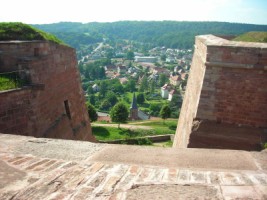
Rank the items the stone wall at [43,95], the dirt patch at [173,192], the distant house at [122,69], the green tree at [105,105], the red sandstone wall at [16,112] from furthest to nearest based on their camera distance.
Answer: the distant house at [122,69] → the green tree at [105,105] → the stone wall at [43,95] → the red sandstone wall at [16,112] → the dirt patch at [173,192]

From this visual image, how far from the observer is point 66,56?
32.6 feet

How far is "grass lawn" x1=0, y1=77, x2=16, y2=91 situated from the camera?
6495mm

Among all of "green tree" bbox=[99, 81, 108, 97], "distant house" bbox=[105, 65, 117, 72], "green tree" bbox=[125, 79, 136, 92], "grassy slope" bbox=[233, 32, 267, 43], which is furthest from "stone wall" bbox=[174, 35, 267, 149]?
"distant house" bbox=[105, 65, 117, 72]

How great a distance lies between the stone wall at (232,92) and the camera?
6953mm

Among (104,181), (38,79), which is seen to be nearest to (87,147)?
(104,181)

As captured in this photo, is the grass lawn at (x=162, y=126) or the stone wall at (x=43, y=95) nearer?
the stone wall at (x=43, y=95)

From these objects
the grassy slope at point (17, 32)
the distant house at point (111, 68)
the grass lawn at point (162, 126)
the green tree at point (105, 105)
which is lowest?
the green tree at point (105, 105)

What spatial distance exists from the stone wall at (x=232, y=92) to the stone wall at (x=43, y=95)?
3.73 metres

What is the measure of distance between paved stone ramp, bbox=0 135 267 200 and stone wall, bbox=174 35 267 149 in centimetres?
387

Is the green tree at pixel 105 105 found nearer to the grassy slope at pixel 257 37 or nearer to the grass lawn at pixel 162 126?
the grass lawn at pixel 162 126

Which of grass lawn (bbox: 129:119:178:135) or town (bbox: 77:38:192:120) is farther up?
grass lawn (bbox: 129:119:178:135)

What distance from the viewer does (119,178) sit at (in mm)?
2719

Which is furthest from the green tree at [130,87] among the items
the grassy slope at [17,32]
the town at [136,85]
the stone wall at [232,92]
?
the stone wall at [232,92]

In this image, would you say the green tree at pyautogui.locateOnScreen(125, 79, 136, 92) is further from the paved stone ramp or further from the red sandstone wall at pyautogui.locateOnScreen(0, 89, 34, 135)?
the paved stone ramp
